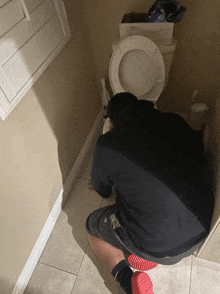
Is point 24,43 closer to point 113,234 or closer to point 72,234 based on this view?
point 113,234

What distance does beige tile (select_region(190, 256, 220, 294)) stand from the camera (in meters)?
1.04

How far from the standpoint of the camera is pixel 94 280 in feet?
3.61

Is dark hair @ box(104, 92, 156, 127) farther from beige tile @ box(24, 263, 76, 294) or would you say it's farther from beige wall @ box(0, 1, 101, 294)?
beige tile @ box(24, 263, 76, 294)

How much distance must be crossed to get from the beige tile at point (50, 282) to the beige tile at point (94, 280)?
0.05 m

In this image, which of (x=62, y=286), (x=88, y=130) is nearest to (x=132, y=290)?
(x=62, y=286)

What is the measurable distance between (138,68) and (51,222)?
1140mm

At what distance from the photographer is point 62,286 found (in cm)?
110

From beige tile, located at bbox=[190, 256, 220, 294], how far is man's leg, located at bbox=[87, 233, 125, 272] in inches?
15.6

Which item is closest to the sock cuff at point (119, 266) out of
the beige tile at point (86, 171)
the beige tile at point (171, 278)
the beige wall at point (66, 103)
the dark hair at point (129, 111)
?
the beige tile at point (171, 278)

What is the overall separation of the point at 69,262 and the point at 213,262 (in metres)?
0.82

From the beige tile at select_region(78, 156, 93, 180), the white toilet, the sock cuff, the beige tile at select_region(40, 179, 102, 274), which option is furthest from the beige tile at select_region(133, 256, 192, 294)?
the white toilet

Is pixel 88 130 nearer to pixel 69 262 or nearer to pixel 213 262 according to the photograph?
pixel 69 262

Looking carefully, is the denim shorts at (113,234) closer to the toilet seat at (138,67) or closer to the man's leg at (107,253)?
the man's leg at (107,253)

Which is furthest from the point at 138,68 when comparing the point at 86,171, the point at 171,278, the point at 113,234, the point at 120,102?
the point at 171,278
